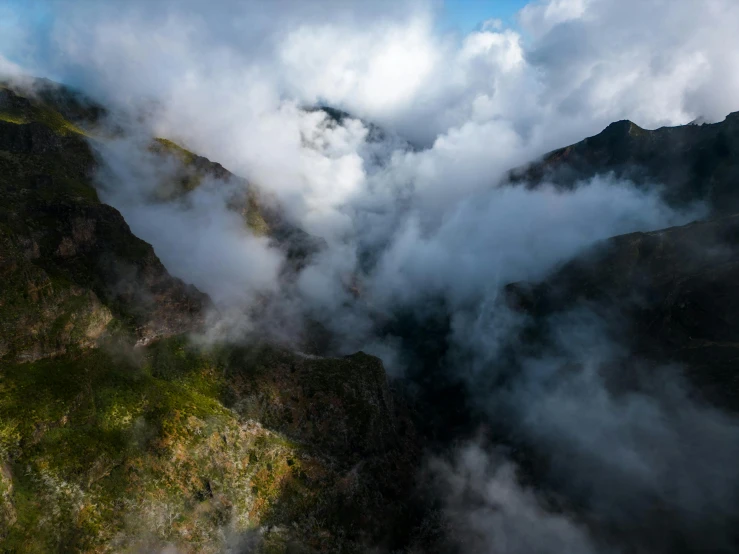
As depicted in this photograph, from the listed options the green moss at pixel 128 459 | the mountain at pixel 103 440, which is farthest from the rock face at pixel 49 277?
the green moss at pixel 128 459

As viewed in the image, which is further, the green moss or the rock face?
the rock face

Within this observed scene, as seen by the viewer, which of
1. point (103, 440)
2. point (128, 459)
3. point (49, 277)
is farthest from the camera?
point (49, 277)

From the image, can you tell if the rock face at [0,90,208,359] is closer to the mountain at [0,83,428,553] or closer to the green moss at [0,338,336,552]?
the mountain at [0,83,428,553]

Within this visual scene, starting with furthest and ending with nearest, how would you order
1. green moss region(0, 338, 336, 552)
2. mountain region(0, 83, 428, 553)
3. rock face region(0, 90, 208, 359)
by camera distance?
rock face region(0, 90, 208, 359) < mountain region(0, 83, 428, 553) < green moss region(0, 338, 336, 552)

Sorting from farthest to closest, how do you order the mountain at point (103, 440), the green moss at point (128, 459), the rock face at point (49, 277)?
1. the rock face at point (49, 277)
2. the mountain at point (103, 440)
3. the green moss at point (128, 459)

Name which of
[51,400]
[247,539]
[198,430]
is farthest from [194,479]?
[51,400]

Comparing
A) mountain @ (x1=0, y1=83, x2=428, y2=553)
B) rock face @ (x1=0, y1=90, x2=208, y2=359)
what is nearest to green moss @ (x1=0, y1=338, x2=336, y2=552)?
mountain @ (x1=0, y1=83, x2=428, y2=553)

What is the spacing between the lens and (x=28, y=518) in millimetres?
126625

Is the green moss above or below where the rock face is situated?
below

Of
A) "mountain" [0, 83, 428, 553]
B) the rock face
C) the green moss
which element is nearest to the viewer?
the green moss

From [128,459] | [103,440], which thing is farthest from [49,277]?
[128,459]

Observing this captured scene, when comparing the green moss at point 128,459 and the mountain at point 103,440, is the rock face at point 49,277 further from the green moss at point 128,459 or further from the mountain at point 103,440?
the green moss at point 128,459

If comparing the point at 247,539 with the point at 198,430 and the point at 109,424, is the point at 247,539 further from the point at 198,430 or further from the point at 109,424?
the point at 109,424

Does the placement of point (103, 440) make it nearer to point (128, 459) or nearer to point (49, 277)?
point (128, 459)
